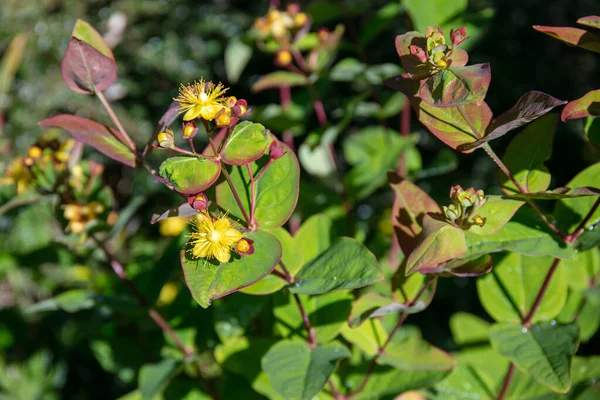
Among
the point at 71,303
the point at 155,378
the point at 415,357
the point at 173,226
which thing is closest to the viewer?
the point at 415,357

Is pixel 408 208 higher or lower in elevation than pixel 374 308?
higher

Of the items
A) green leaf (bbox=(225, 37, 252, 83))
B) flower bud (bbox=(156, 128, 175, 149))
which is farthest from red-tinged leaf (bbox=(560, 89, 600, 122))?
green leaf (bbox=(225, 37, 252, 83))

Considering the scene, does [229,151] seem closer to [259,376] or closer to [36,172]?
[259,376]

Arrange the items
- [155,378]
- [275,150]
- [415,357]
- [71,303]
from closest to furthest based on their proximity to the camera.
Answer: [275,150]
[415,357]
[155,378]
[71,303]

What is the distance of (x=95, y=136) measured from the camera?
93 centimetres

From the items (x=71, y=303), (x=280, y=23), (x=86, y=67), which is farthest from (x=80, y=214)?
(x=280, y=23)

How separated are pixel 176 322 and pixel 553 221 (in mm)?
852

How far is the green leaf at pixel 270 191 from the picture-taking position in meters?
0.90

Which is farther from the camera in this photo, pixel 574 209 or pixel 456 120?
pixel 574 209

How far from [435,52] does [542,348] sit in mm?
594

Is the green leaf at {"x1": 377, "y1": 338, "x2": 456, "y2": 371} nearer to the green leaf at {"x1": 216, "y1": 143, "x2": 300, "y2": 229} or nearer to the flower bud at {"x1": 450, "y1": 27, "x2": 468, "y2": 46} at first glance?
the green leaf at {"x1": 216, "y1": 143, "x2": 300, "y2": 229}

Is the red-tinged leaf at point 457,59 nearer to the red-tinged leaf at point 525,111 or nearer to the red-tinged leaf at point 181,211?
the red-tinged leaf at point 525,111

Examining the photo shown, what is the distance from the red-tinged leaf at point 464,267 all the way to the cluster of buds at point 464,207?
6 cm

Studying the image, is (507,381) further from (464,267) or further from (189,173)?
(189,173)
